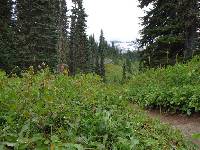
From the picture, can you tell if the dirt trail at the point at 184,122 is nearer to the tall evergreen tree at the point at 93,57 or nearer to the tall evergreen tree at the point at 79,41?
the tall evergreen tree at the point at 79,41

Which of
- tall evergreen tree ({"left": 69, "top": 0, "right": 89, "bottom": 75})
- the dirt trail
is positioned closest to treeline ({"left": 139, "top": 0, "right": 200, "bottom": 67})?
the dirt trail

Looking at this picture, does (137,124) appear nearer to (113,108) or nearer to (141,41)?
(113,108)

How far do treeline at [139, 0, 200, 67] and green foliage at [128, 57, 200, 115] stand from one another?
4993 millimetres

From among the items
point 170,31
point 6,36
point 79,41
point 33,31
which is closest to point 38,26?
point 33,31

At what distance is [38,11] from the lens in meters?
→ 44.7

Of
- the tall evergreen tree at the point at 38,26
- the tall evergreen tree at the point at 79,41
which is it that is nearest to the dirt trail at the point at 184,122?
the tall evergreen tree at the point at 38,26

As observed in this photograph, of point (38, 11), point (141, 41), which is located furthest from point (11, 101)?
point (38, 11)

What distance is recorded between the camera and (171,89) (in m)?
11.7

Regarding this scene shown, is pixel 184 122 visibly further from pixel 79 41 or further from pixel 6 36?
pixel 79 41

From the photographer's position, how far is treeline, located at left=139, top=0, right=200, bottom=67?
2078 centimetres

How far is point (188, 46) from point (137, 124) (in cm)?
1474

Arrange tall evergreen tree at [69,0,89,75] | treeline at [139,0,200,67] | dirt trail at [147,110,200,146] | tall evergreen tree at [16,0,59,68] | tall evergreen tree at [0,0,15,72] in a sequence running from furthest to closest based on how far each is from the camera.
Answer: tall evergreen tree at [69,0,89,75]
tall evergreen tree at [16,0,59,68]
tall evergreen tree at [0,0,15,72]
treeline at [139,0,200,67]
dirt trail at [147,110,200,146]

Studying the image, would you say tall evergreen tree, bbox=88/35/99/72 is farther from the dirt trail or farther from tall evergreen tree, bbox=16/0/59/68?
the dirt trail

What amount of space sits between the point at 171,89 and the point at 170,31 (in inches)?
443
